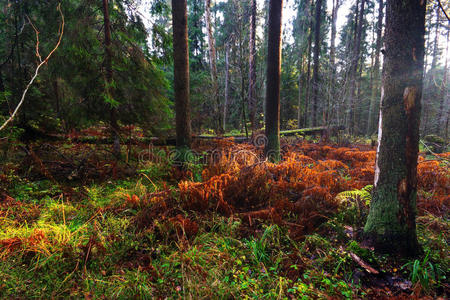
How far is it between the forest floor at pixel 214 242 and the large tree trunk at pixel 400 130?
0.30 metres

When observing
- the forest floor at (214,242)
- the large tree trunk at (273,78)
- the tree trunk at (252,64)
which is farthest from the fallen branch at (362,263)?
the tree trunk at (252,64)

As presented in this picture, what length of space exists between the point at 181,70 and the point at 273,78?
2.72 meters

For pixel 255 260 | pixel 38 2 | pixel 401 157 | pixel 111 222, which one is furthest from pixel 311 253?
pixel 38 2

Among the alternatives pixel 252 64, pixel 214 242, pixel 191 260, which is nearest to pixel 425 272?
pixel 214 242

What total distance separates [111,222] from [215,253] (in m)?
1.67

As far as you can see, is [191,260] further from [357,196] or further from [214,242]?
[357,196]

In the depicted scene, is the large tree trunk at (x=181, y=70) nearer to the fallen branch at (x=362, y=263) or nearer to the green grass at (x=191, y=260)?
the green grass at (x=191, y=260)

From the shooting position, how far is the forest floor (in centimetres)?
203

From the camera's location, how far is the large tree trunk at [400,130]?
7.00 ft

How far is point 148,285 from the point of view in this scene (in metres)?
2.10

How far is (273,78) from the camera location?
635 cm

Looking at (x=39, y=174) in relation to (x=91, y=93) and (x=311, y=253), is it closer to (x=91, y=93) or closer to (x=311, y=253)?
(x=91, y=93)

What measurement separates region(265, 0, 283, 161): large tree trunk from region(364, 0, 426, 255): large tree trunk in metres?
3.62

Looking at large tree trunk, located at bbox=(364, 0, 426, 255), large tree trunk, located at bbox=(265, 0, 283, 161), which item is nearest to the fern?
large tree trunk, located at bbox=(364, 0, 426, 255)
